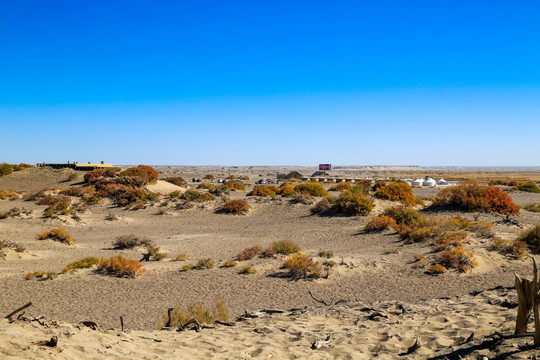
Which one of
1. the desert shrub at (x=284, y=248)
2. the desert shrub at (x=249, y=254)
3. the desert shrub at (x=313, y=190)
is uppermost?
the desert shrub at (x=313, y=190)

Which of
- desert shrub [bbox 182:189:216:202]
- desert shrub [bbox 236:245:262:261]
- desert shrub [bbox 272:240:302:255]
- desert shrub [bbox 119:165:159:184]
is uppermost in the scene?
desert shrub [bbox 119:165:159:184]

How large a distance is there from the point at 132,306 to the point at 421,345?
758 cm

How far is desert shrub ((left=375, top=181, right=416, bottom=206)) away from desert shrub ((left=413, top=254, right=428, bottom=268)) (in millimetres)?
15235

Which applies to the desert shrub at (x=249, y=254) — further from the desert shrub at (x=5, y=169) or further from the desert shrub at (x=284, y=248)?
the desert shrub at (x=5, y=169)

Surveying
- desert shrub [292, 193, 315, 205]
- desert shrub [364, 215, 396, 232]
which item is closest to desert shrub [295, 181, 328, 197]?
desert shrub [292, 193, 315, 205]

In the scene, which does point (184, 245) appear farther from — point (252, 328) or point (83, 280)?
point (252, 328)

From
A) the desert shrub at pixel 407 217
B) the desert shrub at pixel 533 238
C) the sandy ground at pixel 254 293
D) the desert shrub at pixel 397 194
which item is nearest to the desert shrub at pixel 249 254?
the sandy ground at pixel 254 293

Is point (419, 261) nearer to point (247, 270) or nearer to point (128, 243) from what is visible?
point (247, 270)

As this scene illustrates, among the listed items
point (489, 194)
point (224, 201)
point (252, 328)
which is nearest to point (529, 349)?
point (252, 328)

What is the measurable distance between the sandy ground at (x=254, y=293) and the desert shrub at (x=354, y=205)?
3.44ft

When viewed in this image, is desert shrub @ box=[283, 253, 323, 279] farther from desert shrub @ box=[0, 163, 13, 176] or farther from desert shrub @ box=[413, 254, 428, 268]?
desert shrub @ box=[0, 163, 13, 176]

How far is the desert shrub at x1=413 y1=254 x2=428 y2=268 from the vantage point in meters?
14.0

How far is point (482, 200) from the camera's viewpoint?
80.3 feet

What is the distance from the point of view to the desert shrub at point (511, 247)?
1428 cm
